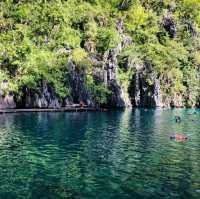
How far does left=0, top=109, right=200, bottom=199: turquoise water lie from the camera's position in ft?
125

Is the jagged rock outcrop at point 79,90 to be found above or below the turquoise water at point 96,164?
above

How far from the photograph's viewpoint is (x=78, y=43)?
159250 millimetres

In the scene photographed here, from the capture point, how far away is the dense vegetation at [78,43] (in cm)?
13925

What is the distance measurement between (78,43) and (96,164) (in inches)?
4485

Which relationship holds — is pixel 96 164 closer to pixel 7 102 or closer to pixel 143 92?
pixel 7 102

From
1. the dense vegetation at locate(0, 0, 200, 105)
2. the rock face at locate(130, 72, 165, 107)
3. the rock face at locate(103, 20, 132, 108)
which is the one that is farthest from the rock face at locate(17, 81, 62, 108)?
the rock face at locate(130, 72, 165, 107)

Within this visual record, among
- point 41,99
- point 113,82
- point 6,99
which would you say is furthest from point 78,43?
point 6,99

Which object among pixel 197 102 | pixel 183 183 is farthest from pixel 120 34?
pixel 183 183

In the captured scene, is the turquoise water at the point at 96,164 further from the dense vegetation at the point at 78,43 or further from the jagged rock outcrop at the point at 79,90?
the dense vegetation at the point at 78,43

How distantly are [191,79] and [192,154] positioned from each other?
141m

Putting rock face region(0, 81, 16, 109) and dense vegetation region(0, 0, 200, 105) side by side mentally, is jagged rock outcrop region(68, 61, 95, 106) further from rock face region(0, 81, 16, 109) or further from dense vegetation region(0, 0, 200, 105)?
rock face region(0, 81, 16, 109)

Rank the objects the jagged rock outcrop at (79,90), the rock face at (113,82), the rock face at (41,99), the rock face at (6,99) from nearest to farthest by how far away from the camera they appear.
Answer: the rock face at (6,99) < the rock face at (41,99) < the jagged rock outcrop at (79,90) < the rock face at (113,82)

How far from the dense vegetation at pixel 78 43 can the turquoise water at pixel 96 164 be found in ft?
202

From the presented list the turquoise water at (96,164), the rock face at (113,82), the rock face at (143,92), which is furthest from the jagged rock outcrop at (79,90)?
the turquoise water at (96,164)
